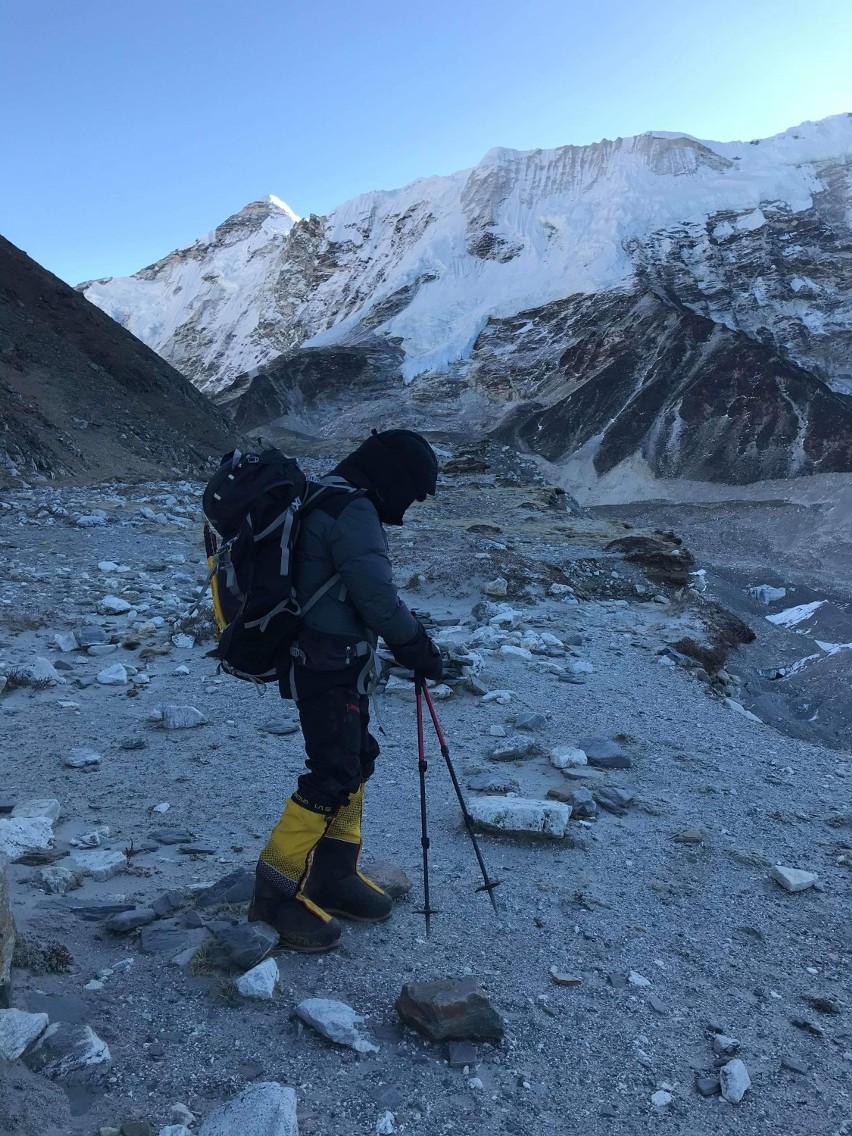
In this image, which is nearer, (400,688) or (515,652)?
(400,688)

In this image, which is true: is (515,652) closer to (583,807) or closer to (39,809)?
(583,807)

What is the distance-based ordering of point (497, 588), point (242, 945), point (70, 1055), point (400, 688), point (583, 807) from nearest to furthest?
point (70, 1055) < point (242, 945) < point (583, 807) < point (400, 688) < point (497, 588)

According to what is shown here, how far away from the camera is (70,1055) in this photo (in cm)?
246

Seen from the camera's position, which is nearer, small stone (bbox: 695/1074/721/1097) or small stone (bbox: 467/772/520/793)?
small stone (bbox: 695/1074/721/1097)

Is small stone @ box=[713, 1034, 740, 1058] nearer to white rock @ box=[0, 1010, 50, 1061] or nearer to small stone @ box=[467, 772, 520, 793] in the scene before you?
white rock @ box=[0, 1010, 50, 1061]

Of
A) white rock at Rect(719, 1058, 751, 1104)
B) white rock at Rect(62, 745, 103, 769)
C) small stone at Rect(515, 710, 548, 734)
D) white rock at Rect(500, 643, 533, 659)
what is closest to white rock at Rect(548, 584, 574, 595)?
white rock at Rect(500, 643, 533, 659)

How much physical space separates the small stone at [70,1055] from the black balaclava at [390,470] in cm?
206

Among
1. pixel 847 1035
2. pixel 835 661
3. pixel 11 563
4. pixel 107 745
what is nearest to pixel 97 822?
pixel 107 745

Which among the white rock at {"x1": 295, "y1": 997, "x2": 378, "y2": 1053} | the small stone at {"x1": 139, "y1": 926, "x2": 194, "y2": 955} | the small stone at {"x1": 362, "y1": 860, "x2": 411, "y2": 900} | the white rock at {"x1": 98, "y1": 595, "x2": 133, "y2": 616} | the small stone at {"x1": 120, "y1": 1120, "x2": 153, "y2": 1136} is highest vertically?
the white rock at {"x1": 98, "y1": 595, "x2": 133, "y2": 616}

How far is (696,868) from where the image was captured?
4.49 meters

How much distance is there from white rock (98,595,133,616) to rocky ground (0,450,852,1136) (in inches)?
5.7

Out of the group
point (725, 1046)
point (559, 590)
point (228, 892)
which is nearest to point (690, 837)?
point (725, 1046)

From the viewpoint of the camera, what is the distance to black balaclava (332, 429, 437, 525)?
11.4ft

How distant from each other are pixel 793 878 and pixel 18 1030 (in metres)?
3.57
